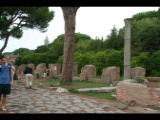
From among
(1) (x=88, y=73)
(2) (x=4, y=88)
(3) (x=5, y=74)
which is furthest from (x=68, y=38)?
(2) (x=4, y=88)

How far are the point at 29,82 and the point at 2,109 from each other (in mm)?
7272

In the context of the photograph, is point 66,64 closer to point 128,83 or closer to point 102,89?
point 102,89

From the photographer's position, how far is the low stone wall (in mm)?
11141

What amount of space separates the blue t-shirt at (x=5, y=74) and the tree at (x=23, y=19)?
22635 millimetres

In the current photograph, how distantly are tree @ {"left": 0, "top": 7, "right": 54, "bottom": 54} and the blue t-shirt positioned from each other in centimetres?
2263

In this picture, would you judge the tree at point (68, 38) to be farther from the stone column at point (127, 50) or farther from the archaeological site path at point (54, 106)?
the archaeological site path at point (54, 106)

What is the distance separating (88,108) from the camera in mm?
10109

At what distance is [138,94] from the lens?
1173 centimetres

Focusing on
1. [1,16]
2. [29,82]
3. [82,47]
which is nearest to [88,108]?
[29,82]

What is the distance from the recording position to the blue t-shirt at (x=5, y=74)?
9047 millimetres

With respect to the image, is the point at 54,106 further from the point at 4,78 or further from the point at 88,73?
the point at 88,73

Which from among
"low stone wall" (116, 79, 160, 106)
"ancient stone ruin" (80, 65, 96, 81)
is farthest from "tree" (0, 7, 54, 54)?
"low stone wall" (116, 79, 160, 106)

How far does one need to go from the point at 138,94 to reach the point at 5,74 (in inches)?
198
